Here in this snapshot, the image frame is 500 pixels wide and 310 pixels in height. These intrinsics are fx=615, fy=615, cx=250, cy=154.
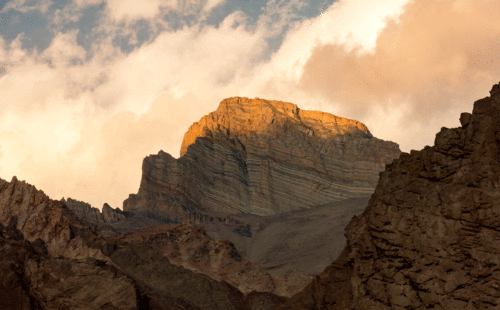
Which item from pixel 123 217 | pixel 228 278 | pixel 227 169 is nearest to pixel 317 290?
pixel 228 278

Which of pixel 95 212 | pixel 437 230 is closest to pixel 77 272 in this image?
pixel 437 230

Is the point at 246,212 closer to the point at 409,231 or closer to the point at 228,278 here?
the point at 228,278

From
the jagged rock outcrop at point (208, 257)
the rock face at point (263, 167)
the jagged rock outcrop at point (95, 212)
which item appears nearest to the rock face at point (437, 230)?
the jagged rock outcrop at point (208, 257)

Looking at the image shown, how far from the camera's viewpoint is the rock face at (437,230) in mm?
14945

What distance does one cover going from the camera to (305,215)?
506 feet

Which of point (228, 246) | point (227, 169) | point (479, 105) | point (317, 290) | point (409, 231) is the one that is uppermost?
point (227, 169)

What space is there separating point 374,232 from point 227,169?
527ft

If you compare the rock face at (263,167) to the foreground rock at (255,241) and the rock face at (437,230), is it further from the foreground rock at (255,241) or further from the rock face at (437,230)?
the rock face at (437,230)

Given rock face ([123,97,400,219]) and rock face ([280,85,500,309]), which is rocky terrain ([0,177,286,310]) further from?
rock face ([123,97,400,219])

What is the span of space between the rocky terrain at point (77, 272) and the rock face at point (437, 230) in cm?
1587

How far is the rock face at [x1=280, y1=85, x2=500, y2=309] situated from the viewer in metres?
14.9

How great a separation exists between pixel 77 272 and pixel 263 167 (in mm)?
150715

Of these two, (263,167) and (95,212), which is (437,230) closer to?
(95,212)

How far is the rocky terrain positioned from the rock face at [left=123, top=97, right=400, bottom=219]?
86371 mm
